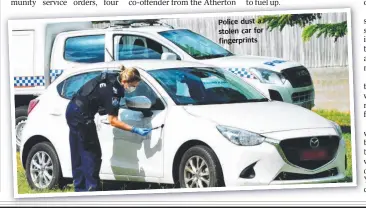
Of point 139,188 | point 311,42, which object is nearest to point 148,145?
point 139,188

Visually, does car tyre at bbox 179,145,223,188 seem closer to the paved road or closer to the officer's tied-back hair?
the officer's tied-back hair

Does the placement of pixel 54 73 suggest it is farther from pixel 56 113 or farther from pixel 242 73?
pixel 242 73

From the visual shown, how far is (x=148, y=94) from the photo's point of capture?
11.4 meters

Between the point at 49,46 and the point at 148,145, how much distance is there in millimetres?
2043

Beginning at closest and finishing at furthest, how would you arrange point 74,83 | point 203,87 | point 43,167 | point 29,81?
point 203,87, point 74,83, point 43,167, point 29,81

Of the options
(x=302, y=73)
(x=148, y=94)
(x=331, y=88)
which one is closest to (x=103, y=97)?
(x=148, y=94)

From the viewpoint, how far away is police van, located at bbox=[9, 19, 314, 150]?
475 inches

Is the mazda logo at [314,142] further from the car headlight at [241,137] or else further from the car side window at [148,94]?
the car side window at [148,94]

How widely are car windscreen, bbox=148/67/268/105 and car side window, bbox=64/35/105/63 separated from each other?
1.02 m

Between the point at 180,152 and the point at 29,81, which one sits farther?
the point at 29,81

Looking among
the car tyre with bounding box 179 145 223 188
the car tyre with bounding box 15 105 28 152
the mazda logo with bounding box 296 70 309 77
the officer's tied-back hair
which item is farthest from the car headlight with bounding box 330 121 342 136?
the car tyre with bounding box 15 105 28 152

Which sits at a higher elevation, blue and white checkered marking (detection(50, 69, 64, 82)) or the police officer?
blue and white checkered marking (detection(50, 69, 64, 82))

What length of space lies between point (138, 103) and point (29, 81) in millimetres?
1523

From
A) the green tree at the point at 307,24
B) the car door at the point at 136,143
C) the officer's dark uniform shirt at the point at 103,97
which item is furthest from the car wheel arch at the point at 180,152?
the green tree at the point at 307,24
